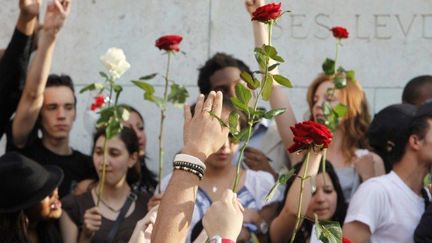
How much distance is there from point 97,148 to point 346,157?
1.49 metres

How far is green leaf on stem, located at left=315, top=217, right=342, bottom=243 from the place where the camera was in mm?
5836

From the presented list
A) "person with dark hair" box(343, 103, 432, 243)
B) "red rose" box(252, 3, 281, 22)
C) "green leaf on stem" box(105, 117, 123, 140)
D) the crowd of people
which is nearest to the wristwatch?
"red rose" box(252, 3, 281, 22)

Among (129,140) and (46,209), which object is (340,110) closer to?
(129,140)

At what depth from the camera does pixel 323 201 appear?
8.17 m

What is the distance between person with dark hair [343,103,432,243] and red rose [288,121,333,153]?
1877mm

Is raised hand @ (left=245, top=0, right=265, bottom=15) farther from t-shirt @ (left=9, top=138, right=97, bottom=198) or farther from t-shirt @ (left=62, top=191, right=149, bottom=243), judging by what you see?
→ t-shirt @ (left=9, top=138, right=97, bottom=198)

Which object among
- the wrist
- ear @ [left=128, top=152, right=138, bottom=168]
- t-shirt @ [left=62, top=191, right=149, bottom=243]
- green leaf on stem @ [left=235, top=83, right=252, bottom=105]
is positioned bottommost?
t-shirt @ [left=62, top=191, right=149, bottom=243]

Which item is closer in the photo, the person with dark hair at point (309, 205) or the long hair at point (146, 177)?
the person with dark hair at point (309, 205)

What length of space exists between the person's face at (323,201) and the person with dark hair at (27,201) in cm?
140

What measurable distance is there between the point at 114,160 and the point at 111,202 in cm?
28

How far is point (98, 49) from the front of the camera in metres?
10.7

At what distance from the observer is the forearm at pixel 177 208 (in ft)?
17.6

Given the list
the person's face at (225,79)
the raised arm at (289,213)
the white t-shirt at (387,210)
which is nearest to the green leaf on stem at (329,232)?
the raised arm at (289,213)

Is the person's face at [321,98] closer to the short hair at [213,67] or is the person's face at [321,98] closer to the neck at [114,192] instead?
the short hair at [213,67]
